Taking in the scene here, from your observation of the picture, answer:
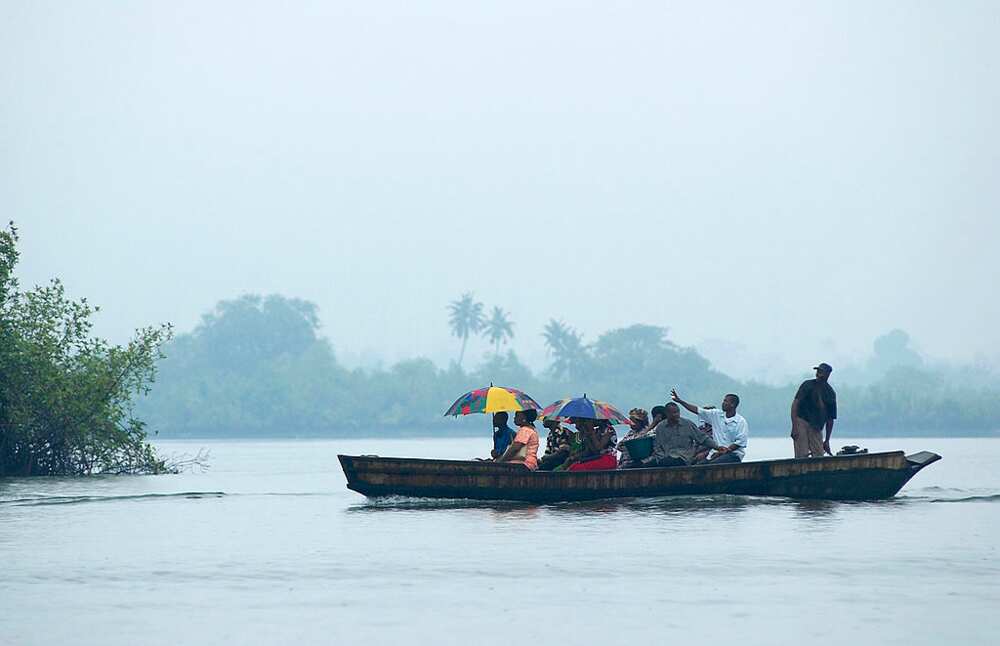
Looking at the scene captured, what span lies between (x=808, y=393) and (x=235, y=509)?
40.4 feet

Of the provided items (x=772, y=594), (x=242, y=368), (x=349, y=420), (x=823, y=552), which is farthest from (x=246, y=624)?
(x=242, y=368)

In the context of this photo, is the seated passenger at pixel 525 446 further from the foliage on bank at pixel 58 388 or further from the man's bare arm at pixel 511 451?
the foliage on bank at pixel 58 388

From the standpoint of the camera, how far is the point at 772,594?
17.3 m

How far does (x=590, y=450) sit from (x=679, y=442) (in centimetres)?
161

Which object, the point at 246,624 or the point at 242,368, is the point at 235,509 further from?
the point at 242,368

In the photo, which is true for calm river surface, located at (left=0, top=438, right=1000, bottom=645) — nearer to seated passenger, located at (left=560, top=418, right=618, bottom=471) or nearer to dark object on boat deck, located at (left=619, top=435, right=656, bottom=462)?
seated passenger, located at (left=560, top=418, right=618, bottom=471)

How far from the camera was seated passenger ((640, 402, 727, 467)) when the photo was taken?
27625mm

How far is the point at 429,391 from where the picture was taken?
143125mm

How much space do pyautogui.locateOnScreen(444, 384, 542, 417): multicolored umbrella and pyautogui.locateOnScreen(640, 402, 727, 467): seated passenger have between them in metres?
2.69

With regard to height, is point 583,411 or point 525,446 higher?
point 583,411

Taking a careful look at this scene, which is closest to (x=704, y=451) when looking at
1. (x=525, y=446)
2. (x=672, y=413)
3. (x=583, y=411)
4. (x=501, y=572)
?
(x=672, y=413)

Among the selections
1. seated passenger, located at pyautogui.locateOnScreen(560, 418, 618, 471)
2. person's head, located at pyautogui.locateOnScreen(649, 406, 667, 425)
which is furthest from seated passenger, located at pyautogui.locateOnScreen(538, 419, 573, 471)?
person's head, located at pyautogui.locateOnScreen(649, 406, 667, 425)

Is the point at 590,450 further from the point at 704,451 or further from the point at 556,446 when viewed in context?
the point at 704,451

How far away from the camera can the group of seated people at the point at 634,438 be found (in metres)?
27.7
